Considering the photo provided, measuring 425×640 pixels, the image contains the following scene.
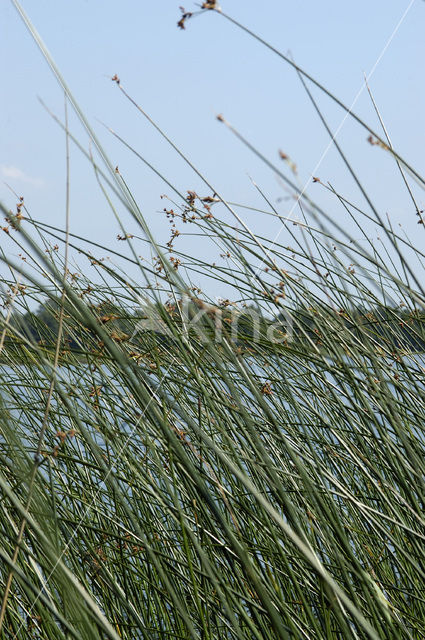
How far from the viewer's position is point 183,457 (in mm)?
798

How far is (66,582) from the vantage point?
0.76 metres

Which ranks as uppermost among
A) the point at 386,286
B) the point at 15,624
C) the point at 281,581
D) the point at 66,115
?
the point at 386,286

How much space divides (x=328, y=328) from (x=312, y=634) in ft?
2.08

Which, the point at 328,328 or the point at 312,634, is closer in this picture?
the point at 312,634

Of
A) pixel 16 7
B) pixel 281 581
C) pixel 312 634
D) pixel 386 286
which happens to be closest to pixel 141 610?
pixel 281 581

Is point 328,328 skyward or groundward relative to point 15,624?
skyward

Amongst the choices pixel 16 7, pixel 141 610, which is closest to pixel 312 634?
pixel 141 610

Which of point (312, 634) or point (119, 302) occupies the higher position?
point (119, 302)

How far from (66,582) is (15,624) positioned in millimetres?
821

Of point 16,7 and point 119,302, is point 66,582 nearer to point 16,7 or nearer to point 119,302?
point 16,7

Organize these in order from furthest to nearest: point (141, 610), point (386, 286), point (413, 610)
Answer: point (386, 286)
point (141, 610)
point (413, 610)

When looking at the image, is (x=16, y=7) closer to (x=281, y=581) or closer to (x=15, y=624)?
(x=15, y=624)

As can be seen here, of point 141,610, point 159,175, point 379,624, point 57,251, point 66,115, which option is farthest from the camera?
point 57,251
